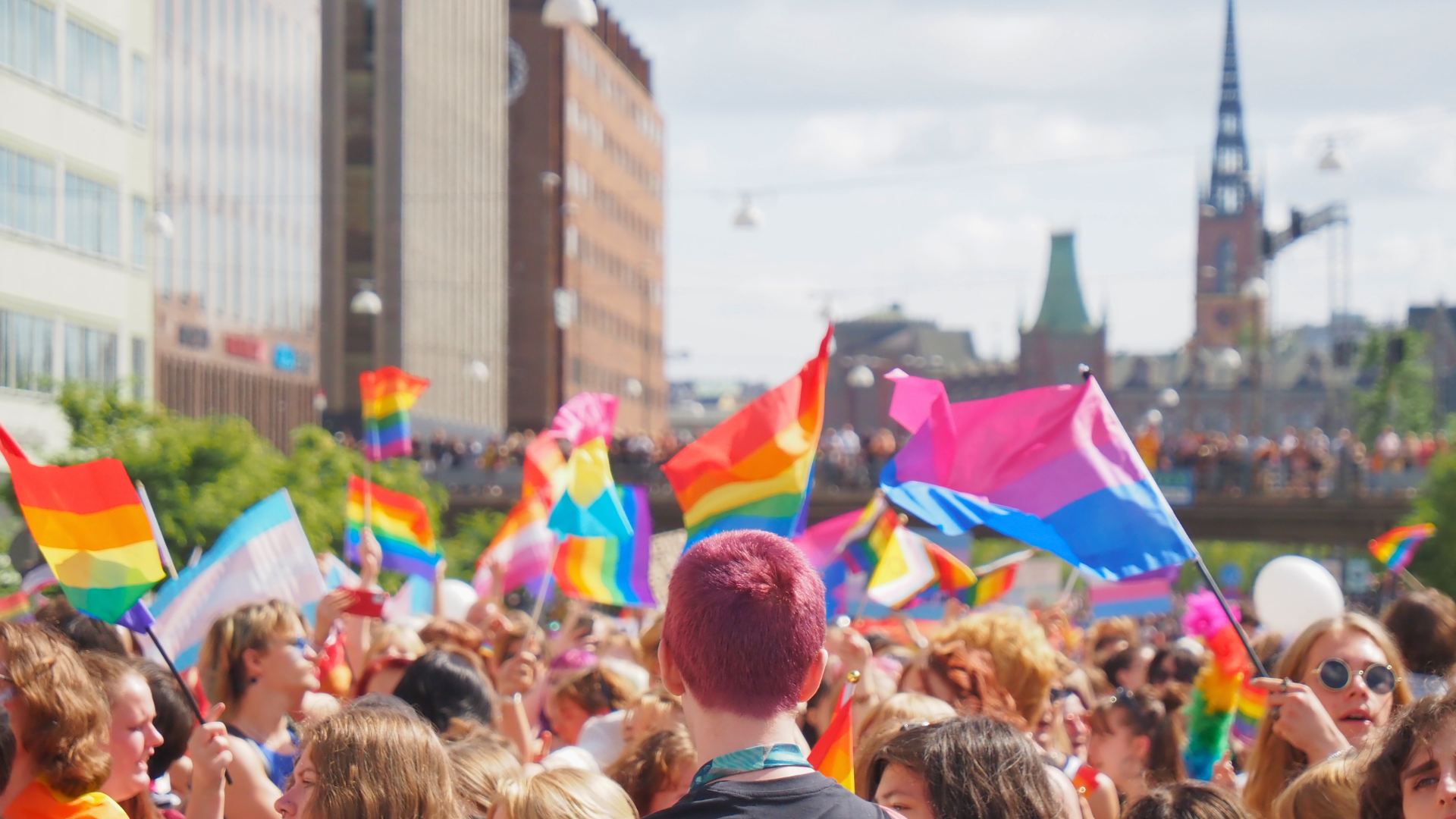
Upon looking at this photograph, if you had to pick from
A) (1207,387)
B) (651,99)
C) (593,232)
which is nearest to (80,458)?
(593,232)

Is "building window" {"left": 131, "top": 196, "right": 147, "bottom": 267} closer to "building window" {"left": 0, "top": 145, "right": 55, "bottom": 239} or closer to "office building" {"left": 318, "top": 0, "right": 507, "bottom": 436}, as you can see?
"building window" {"left": 0, "top": 145, "right": 55, "bottom": 239}

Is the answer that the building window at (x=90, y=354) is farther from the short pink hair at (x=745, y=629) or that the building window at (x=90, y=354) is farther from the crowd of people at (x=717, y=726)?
the short pink hair at (x=745, y=629)

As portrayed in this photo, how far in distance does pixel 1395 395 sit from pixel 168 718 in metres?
83.0

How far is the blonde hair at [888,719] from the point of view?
196 inches

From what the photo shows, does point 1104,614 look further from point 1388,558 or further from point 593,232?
point 593,232

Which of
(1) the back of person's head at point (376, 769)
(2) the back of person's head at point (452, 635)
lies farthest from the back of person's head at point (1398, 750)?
(2) the back of person's head at point (452, 635)

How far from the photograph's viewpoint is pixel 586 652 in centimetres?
905

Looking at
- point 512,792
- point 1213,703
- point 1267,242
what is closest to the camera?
point 512,792

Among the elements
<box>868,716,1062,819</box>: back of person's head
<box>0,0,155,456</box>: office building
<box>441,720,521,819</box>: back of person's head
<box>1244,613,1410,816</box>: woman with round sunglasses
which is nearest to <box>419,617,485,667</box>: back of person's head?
<box>441,720,521,819</box>: back of person's head

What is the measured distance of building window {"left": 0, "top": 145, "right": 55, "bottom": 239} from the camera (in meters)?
32.9

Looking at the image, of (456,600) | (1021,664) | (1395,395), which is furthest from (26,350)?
(1395,395)

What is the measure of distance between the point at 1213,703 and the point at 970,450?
1935mm

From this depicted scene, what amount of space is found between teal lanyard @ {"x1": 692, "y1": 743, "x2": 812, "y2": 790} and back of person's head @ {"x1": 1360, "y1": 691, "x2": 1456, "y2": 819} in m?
1.53

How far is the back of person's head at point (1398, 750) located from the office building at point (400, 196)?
173 feet
